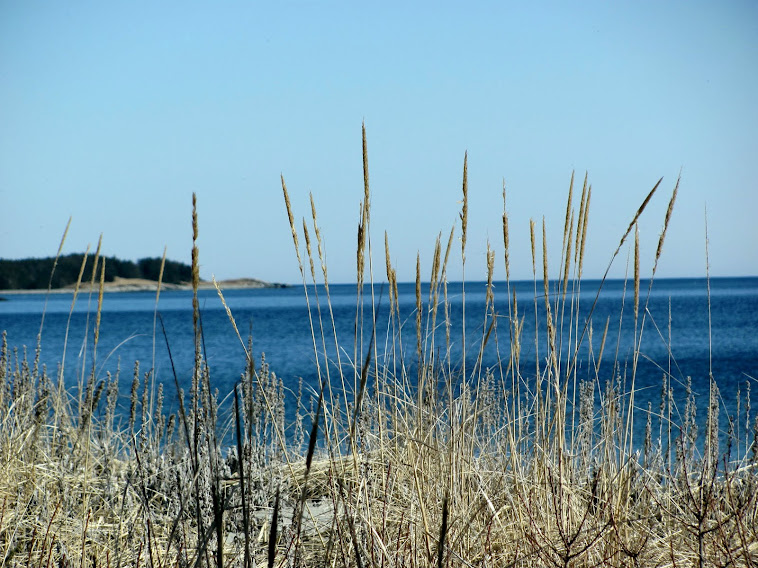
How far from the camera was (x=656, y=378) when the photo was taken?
550 inches

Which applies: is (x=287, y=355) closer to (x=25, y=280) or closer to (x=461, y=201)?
(x=461, y=201)

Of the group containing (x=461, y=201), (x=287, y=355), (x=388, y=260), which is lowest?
(x=287, y=355)

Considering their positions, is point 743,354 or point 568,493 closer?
point 568,493

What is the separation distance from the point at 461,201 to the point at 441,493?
94 cm

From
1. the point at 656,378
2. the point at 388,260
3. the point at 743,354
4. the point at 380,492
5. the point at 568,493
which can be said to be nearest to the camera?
the point at 388,260

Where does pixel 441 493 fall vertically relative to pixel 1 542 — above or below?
above

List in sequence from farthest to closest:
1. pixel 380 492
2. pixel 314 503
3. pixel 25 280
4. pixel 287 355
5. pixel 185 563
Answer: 1. pixel 25 280
2. pixel 287 355
3. pixel 314 503
4. pixel 380 492
5. pixel 185 563

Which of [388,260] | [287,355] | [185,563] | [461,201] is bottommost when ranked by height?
[287,355]

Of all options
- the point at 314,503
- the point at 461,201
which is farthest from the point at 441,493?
the point at 314,503

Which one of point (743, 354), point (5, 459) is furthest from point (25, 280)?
point (5, 459)

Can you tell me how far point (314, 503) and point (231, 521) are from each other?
62cm

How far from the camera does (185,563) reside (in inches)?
75.4

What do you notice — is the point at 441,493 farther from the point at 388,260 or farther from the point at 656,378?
the point at 656,378

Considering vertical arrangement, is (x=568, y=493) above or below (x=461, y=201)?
below
